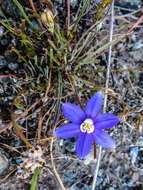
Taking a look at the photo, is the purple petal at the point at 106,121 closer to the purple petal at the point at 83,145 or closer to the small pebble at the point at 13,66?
the purple petal at the point at 83,145

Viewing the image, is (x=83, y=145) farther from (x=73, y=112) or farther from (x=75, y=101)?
(x=75, y=101)

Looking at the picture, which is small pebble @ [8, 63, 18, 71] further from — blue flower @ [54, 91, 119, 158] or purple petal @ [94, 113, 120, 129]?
purple petal @ [94, 113, 120, 129]

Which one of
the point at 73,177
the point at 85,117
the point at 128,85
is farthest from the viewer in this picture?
the point at 128,85

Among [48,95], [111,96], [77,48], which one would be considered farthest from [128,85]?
[48,95]

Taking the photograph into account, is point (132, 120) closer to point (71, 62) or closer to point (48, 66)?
point (71, 62)

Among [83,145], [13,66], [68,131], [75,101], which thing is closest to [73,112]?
[68,131]

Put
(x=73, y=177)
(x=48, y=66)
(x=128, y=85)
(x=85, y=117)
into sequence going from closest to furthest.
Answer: (x=85, y=117) → (x=48, y=66) → (x=73, y=177) → (x=128, y=85)
